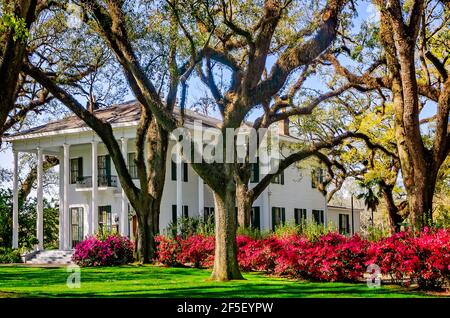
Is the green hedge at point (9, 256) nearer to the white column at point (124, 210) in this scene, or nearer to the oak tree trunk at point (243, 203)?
the white column at point (124, 210)

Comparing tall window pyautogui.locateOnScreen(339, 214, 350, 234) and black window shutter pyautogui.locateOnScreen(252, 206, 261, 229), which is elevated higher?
black window shutter pyautogui.locateOnScreen(252, 206, 261, 229)

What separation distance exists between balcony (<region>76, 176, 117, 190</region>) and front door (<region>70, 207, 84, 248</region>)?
148cm

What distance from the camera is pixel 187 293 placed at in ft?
43.8

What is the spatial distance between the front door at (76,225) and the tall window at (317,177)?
13.9m

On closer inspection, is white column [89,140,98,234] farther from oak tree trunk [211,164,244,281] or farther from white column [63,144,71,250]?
oak tree trunk [211,164,244,281]

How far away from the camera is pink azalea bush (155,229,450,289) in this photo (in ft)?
45.1

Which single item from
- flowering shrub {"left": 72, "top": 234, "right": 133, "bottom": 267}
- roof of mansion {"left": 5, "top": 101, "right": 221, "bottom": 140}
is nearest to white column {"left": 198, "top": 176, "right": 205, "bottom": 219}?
roof of mansion {"left": 5, "top": 101, "right": 221, "bottom": 140}

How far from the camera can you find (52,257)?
30953 millimetres

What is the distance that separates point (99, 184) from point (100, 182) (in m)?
0.13

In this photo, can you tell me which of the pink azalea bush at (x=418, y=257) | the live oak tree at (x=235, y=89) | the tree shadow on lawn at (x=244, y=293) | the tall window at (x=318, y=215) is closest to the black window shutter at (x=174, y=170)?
the tall window at (x=318, y=215)

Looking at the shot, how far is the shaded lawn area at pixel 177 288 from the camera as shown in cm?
1325

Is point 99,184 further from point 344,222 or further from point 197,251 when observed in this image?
point 344,222

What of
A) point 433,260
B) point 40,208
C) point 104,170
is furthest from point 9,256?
point 433,260
